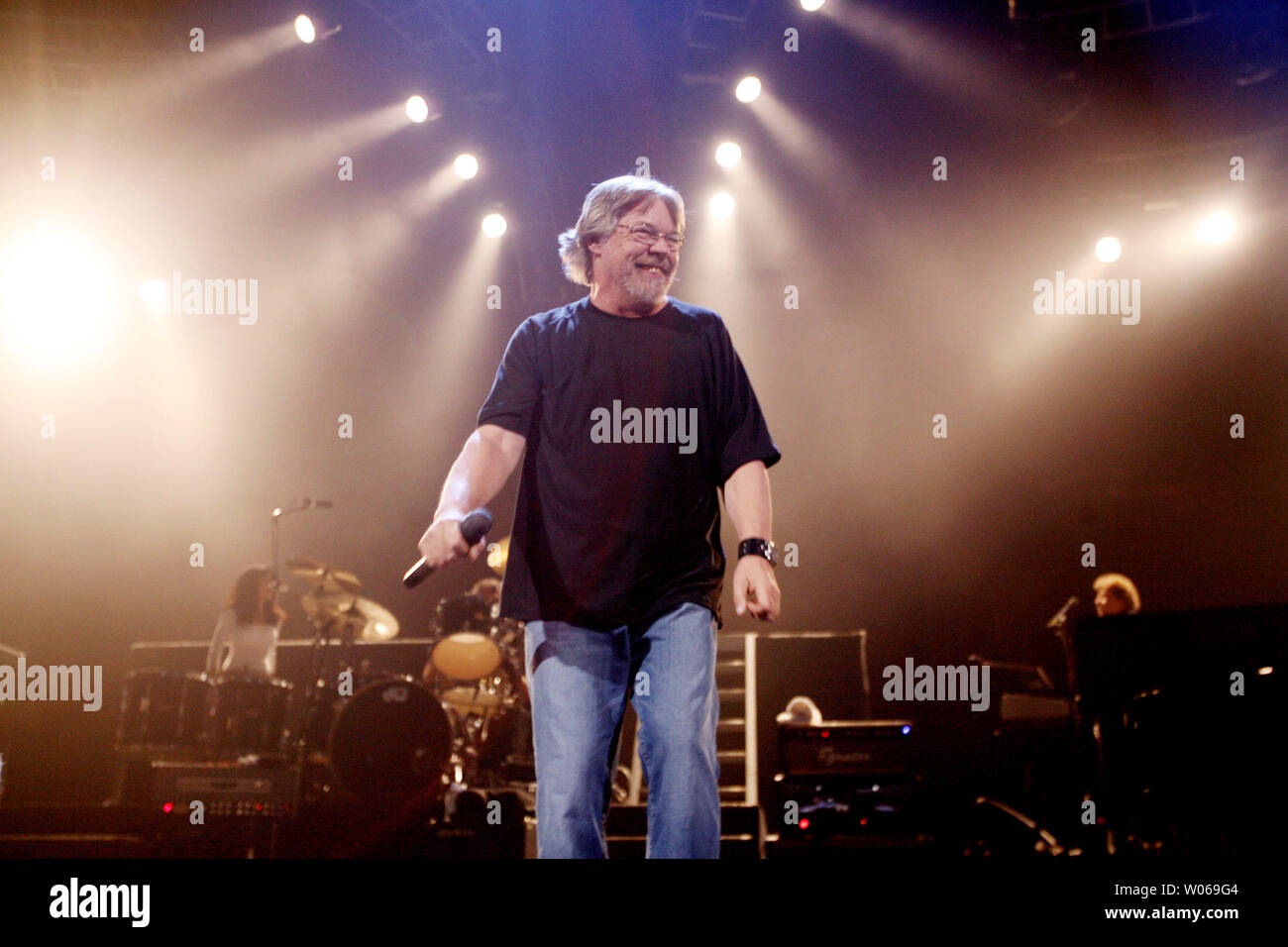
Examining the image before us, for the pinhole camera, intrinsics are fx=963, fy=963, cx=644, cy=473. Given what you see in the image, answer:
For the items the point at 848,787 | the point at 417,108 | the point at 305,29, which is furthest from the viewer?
the point at 417,108

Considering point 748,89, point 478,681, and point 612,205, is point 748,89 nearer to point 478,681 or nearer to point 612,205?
point 478,681

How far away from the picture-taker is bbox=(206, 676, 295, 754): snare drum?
588 cm

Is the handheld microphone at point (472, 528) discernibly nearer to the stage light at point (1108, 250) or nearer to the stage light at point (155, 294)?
the stage light at point (155, 294)

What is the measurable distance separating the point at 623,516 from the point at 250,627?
17.1ft

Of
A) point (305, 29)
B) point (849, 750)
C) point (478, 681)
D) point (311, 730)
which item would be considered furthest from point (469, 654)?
point (305, 29)

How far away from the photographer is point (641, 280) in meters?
Answer: 2.50

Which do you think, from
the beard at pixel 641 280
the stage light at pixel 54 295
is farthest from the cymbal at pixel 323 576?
the beard at pixel 641 280

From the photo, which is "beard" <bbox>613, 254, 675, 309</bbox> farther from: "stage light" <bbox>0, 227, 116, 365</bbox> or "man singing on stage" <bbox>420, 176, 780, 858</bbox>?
"stage light" <bbox>0, 227, 116, 365</bbox>

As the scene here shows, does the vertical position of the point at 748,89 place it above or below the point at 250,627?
above

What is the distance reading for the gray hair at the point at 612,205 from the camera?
2.57 meters
